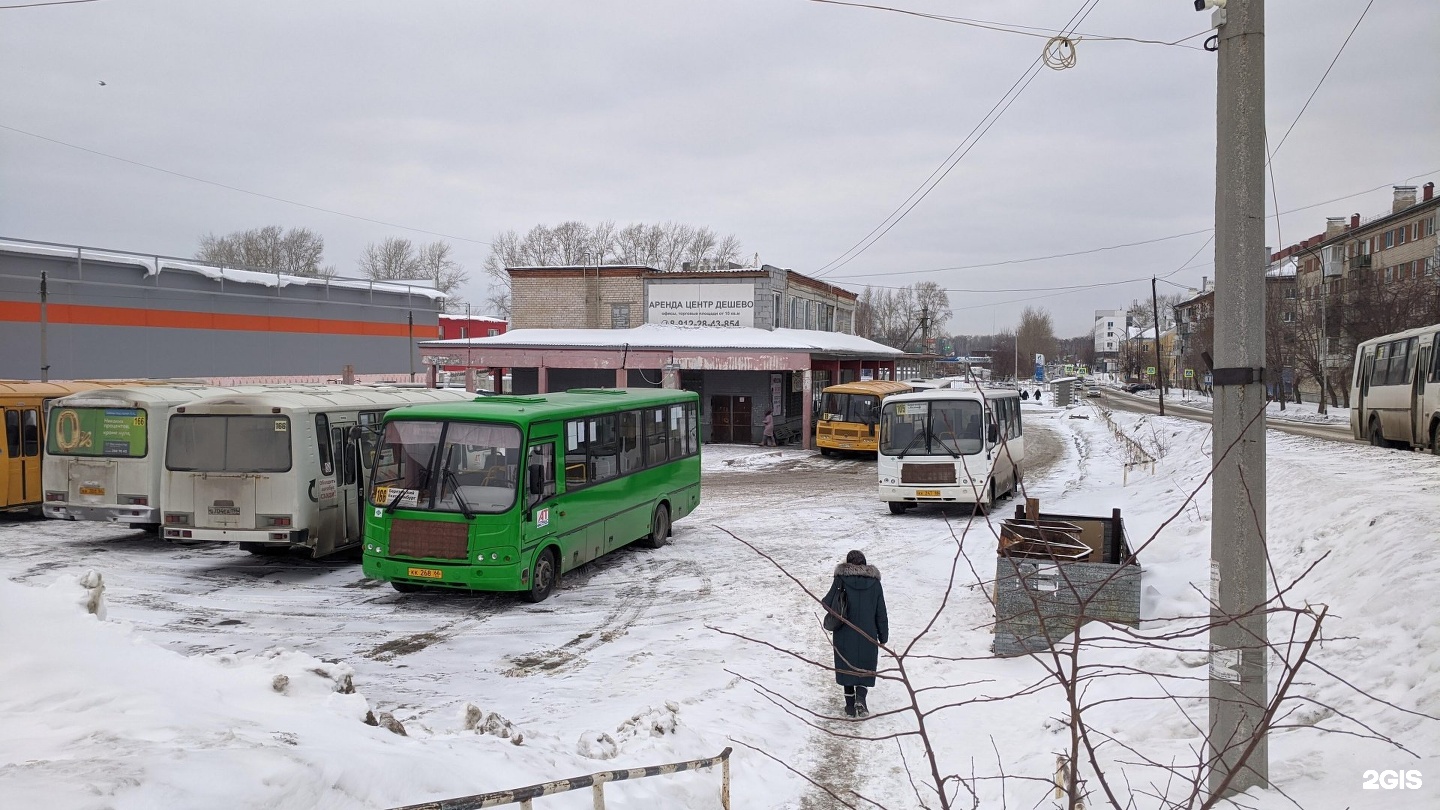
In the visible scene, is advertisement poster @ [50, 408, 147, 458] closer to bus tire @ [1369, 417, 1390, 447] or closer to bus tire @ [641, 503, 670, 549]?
bus tire @ [641, 503, 670, 549]

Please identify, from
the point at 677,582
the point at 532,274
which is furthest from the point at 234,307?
the point at 677,582

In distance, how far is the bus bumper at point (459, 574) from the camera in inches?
453

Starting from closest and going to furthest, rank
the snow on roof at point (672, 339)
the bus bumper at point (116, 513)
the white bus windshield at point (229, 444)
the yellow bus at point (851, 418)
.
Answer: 1. the white bus windshield at point (229, 444)
2. the bus bumper at point (116, 513)
3. the yellow bus at point (851, 418)
4. the snow on roof at point (672, 339)

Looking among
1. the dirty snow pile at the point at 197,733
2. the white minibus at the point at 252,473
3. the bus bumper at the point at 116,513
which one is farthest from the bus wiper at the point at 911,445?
the bus bumper at the point at 116,513

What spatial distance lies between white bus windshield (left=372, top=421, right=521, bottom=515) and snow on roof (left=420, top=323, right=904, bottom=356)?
901 inches

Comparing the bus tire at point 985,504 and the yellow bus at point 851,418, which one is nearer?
the bus tire at point 985,504

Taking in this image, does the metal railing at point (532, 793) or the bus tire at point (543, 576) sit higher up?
the metal railing at point (532, 793)

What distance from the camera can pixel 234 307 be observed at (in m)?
46.6

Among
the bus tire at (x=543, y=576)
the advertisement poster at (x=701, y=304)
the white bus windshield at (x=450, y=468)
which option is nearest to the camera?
the white bus windshield at (x=450, y=468)

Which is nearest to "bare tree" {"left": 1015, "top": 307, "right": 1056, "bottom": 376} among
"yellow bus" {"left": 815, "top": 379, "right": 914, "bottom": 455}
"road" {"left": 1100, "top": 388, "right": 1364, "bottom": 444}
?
"road" {"left": 1100, "top": 388, "right": 1364, "bottom": 444}

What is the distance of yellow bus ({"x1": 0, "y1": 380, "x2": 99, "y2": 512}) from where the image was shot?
57.6 feet

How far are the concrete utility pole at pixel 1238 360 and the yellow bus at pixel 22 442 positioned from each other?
19.9 metres

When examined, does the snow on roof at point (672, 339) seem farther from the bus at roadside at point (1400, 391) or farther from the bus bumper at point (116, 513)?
the bus bumper at point (116, 513)

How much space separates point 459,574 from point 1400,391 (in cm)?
2116
